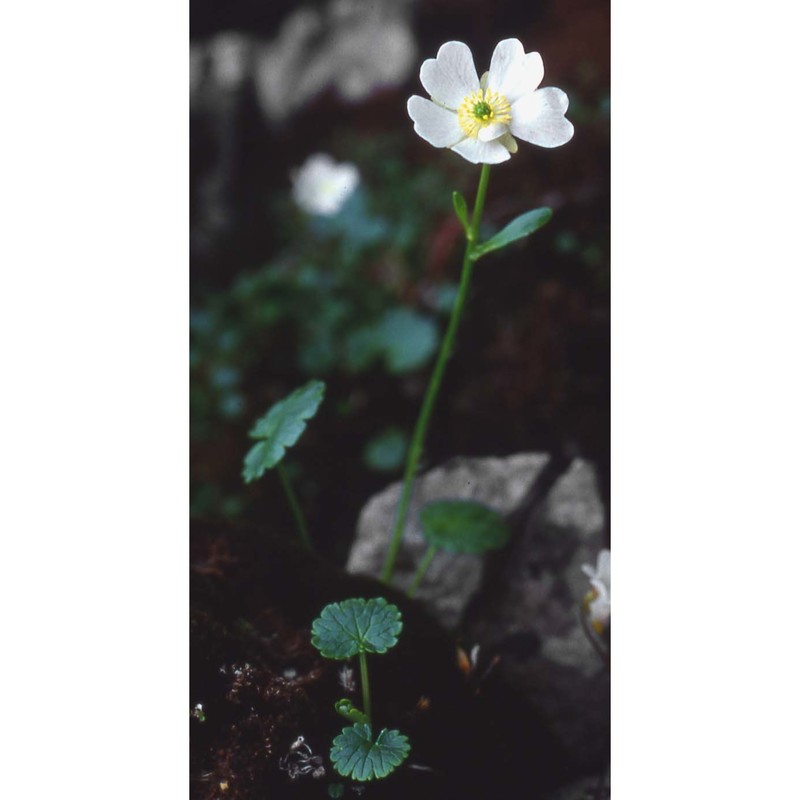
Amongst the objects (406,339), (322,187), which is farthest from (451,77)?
(322,187)

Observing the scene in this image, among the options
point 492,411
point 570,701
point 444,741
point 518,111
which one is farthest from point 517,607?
point 518,111

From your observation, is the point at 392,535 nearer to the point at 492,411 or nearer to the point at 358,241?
the point at 492,411

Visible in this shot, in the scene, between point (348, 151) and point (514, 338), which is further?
point (348, 151)

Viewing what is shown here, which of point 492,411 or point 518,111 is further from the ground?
point 518,111

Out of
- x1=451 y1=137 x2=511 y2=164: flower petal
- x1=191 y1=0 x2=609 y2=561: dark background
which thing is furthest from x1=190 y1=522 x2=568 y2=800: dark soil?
x1=451 y1=137 x2=511 y2=164: flower petal

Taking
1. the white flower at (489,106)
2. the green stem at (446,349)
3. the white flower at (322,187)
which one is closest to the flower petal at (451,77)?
the white flower at (489,106)

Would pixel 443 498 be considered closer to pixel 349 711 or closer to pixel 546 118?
pixel 349 711

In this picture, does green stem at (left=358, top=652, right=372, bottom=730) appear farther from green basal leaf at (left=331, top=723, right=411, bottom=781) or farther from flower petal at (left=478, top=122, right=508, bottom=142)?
flower petal at (left=478, top=122, right=508, bottom=142)
